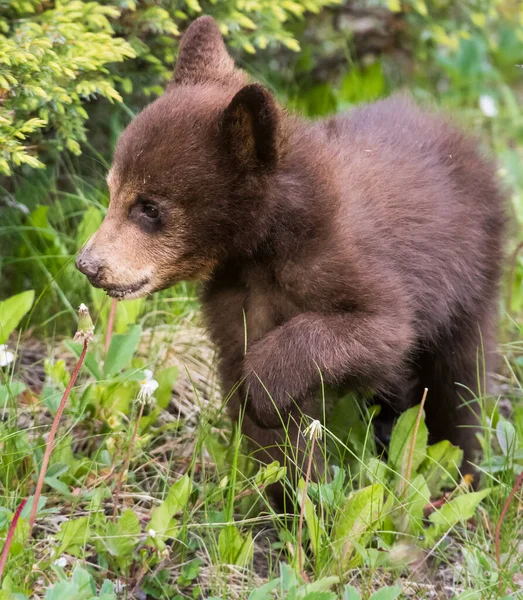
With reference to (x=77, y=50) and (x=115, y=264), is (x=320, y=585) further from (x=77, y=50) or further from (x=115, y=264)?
(x=77, y=50)

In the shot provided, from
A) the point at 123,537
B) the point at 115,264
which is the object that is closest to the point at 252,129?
the point at 115,264

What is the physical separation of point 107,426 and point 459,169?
1688 mm

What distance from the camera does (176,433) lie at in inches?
159

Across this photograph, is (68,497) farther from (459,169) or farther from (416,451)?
(459,169)

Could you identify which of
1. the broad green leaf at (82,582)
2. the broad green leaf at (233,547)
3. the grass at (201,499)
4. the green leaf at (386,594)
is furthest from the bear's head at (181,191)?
the green leaf at (386,594)

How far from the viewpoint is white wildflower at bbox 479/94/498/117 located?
703cm

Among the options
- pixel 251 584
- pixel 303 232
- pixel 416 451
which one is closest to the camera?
pixel 251 584

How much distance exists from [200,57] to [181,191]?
71cm

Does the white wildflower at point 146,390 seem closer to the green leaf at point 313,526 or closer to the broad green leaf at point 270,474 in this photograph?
the broad green leaf at point 270,474

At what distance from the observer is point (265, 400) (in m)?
3.32

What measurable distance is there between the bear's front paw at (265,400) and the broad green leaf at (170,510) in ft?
1.05

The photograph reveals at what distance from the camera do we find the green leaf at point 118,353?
3.72 meters

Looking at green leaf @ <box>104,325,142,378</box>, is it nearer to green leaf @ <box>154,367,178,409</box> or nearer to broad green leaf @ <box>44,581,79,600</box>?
green leaf @ <box>154,367,178,409</box>

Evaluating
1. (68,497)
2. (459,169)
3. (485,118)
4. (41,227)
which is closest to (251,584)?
(68,497)
